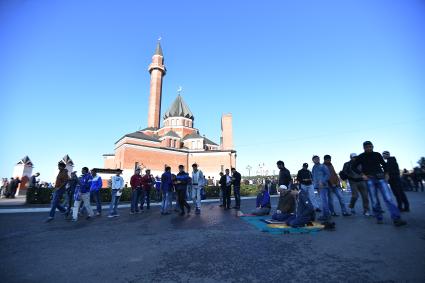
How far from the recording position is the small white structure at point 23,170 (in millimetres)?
24234

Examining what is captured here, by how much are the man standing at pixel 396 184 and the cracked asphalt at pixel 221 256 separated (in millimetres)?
2513

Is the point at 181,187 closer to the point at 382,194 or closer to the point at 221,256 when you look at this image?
the point at 221,256

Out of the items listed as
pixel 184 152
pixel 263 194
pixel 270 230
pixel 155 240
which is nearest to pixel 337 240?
pixel 270 230

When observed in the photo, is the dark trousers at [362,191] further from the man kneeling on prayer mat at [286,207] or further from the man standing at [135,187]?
the man standing at [135,187]

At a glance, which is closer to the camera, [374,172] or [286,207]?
[374,172]

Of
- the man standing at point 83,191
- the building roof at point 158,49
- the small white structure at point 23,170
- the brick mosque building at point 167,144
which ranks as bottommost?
the man standing at point 83,191

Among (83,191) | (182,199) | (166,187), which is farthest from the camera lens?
(166,187)

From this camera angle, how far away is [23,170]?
24297 mm

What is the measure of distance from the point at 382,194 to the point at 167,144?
4228 centimetres

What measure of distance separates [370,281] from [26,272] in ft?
14.3

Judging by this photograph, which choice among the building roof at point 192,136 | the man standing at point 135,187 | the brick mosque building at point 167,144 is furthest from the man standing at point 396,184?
the building roof at point 192,136

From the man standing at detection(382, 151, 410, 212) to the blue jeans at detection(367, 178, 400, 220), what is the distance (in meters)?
2.50

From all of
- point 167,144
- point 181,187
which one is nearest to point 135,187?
point 181,187

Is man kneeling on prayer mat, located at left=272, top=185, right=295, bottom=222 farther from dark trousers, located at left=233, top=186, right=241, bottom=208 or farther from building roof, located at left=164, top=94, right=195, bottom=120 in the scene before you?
building roof, located at left=164, top=94, right=195, bottom=120
